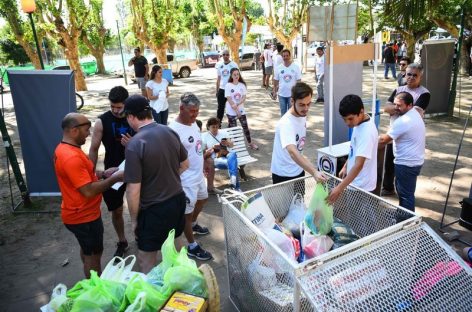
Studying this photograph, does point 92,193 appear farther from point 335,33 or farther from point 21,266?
point 335,33

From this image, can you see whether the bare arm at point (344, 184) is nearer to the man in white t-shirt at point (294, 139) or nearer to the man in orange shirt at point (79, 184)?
the man in white t-shirt at point (294, 139)

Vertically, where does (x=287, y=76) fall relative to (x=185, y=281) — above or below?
above

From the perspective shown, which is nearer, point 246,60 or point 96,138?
point 96,138

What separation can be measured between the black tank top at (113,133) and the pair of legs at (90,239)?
81 centimetres

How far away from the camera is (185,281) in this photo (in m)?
2.00

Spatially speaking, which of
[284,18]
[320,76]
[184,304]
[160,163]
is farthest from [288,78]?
[284,18]

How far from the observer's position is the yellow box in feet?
5.99

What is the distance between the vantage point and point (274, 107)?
1099cm

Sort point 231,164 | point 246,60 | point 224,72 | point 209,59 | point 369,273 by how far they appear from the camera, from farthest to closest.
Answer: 1. point 209,59
2. point 246,60
3. point 224,72
4. point 231,164
5. point 369,273

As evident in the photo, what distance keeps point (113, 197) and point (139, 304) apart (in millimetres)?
2016

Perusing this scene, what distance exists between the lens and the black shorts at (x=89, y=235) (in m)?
2.87

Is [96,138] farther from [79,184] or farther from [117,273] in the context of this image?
[117,273]

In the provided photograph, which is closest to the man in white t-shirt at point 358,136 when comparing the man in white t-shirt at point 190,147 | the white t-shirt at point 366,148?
the white t-shirt at point 366,148

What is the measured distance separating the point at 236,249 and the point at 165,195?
689 millimetres
